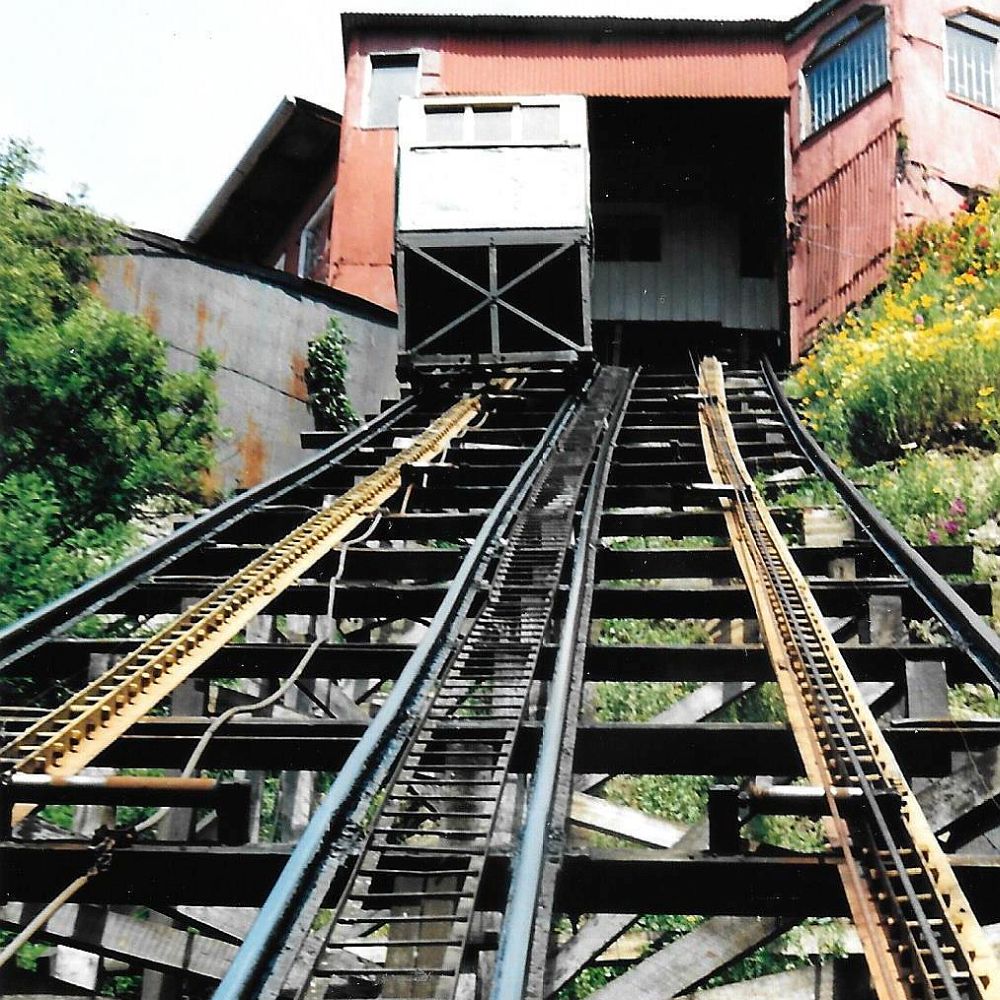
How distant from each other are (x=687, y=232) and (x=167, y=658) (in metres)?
14.8

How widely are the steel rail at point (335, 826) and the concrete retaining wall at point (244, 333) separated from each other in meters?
7.78

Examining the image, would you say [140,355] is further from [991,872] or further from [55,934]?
[991,872]

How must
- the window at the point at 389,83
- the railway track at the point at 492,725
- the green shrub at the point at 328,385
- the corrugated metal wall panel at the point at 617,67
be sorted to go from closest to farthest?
the railway track at the point at 492,725 < the green shrub at the point at 328,385 < the corrugated metal wall panel at the point at 617,67 < the window at the point at 389,83

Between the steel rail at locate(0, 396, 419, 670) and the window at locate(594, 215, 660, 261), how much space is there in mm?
10937

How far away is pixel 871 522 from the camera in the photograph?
4969 millimetres

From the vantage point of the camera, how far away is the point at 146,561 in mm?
4465

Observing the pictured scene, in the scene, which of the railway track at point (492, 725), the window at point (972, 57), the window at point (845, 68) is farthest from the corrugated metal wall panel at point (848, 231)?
the railway track at point (492, 725)

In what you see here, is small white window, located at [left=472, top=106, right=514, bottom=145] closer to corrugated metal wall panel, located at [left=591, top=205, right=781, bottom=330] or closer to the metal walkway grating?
the metal walkway grating

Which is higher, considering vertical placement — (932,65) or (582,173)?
(932,65)

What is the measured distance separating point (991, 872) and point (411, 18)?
15.1 meters

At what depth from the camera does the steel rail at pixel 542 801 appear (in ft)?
6.17

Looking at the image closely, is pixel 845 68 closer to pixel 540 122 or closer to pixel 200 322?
pixel 540 122

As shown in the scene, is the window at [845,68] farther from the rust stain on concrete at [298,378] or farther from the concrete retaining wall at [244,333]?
the rust stain on concrete at [298,378]

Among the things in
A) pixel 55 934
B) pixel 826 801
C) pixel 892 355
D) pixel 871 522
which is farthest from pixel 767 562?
pixel 892 355
